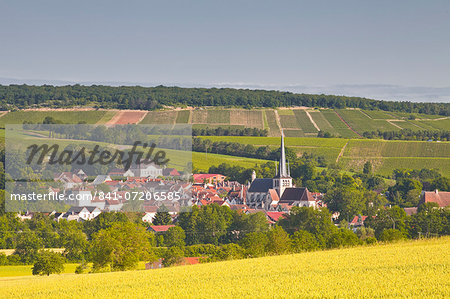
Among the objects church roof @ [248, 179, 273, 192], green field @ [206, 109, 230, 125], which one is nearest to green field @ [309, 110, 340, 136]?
green field @ [206, 109, 230, 125]

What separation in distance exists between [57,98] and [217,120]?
39.8 m

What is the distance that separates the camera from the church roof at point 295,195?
3962 inches

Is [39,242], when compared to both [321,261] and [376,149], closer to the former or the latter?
[321,261]

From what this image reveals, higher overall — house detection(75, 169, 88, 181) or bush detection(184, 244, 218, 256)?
house detection(75, 169, 88, 181)

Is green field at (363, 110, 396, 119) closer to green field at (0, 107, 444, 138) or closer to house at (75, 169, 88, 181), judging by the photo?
green field at (0, 107, 444, 138)

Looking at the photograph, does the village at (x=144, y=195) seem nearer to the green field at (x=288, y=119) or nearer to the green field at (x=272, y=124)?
the green field at (x=272, y=124)

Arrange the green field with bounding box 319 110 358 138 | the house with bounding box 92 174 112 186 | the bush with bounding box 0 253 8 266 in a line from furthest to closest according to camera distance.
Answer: the green field with bounding box 319 110 358 138 → the house with bounding box 92 174 112 186 → the bush with bounding box 0 253 8 266

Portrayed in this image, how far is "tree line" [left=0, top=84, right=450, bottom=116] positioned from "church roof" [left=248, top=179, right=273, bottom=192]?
5626 cm

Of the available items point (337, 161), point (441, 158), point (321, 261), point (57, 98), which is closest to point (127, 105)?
point (57, 98)

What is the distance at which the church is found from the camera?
10161 centimetres

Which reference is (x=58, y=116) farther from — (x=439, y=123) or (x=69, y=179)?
(x=439, y=123)

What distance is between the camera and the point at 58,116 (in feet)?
432

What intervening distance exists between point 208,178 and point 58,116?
38712 mm

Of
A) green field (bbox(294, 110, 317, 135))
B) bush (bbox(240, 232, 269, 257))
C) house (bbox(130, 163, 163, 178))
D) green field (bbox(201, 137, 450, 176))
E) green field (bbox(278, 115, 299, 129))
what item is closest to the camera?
bush (bbox(240, 232, 269, 257))
